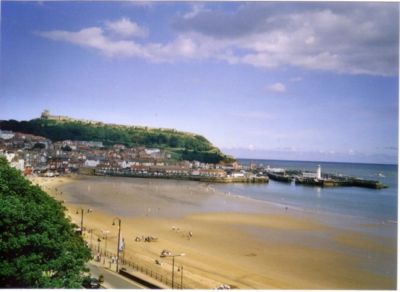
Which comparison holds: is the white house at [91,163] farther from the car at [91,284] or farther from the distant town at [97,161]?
the car at [91,284]

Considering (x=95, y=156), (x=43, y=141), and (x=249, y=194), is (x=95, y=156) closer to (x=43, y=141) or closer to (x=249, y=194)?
(x=43, y=141)

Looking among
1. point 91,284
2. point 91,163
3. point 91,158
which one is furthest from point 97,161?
point 91,284

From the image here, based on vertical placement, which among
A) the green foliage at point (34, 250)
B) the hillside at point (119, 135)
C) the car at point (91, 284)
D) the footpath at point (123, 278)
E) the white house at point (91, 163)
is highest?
the hillside at point (119, 135)

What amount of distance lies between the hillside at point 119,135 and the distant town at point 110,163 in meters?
0.39

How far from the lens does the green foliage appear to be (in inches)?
161

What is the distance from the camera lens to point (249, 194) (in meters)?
16.2

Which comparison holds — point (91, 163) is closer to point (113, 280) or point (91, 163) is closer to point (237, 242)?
point (237, 242)

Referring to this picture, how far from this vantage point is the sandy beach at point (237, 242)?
635 cm

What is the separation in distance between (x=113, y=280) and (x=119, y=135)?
24.2ft

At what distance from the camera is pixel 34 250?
13.7 feet

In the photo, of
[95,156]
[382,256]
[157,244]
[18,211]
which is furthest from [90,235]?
[95,156]

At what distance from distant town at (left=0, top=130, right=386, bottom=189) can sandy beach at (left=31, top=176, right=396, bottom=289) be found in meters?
A: 1.21

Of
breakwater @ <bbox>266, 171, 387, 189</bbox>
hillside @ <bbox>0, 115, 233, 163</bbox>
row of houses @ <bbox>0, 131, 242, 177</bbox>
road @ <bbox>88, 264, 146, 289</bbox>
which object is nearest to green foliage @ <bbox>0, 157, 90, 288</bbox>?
road @ <bbox>88, 264, 146, 289</bbox>

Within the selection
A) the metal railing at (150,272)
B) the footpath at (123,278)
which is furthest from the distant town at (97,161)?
the footpath at (123,278)
